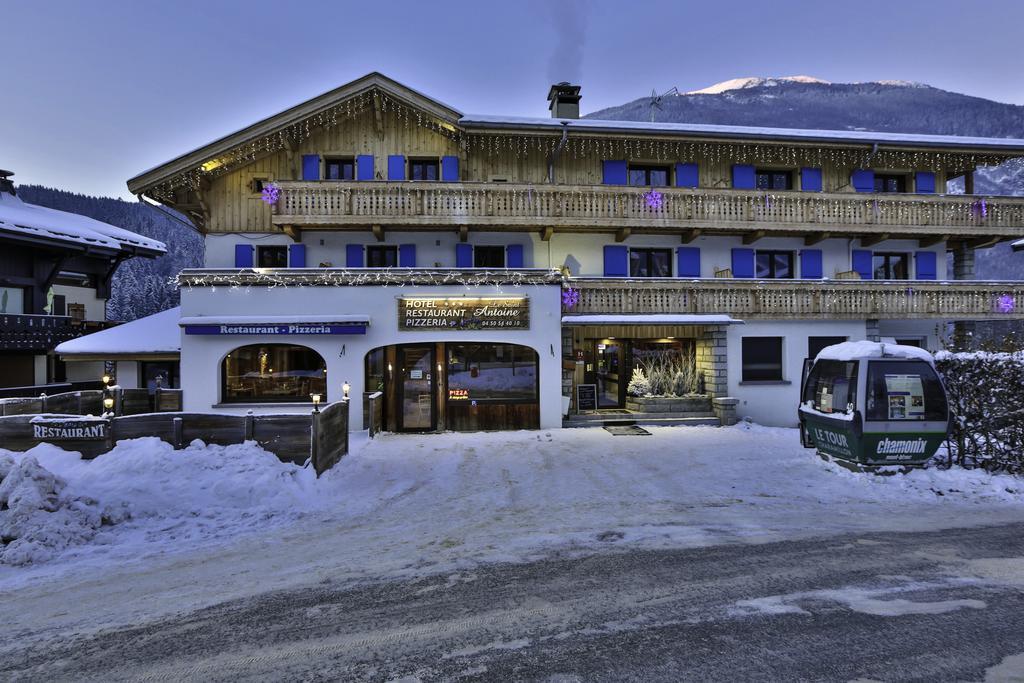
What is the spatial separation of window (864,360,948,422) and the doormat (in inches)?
232

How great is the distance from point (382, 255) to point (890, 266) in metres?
20.5

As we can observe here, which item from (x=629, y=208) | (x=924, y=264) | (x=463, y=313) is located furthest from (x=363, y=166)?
(x=924, y=264)

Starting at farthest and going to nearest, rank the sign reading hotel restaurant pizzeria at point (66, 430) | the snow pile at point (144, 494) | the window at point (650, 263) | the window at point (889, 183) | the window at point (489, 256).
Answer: the window at point (889, 183), the window at point (650, 263), the window at point (489, 256), the sign reading hotel restaurant pizzeria at point (66, 430), the snow pile at point (144, 494)

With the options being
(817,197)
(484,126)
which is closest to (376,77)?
(484,126)

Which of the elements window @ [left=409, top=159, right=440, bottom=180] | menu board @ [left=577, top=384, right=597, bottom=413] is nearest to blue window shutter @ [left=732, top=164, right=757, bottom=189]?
menu board @ [left=577, top=384, right=597, bottom=413]

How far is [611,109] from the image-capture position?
6112 inches

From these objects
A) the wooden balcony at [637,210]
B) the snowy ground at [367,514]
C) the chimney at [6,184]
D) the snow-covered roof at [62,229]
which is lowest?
the snowy ground at [367,514]

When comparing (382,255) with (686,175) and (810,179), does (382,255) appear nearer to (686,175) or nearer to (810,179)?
(686,175)

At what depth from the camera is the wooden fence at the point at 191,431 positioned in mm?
8508

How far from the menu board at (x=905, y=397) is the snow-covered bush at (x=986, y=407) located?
0.76 metres

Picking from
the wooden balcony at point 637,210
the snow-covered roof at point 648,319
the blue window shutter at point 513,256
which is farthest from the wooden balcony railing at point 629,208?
the snow-covered roof at point 648,319

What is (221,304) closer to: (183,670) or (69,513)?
(69,513)

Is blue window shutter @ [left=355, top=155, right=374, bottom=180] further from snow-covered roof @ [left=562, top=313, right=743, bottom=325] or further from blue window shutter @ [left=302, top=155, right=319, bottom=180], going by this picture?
snow-covered roof @ [left=562, top=313, right=743, bottom=325]

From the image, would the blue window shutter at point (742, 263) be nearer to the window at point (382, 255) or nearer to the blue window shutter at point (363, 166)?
the window at point (382, 255)
